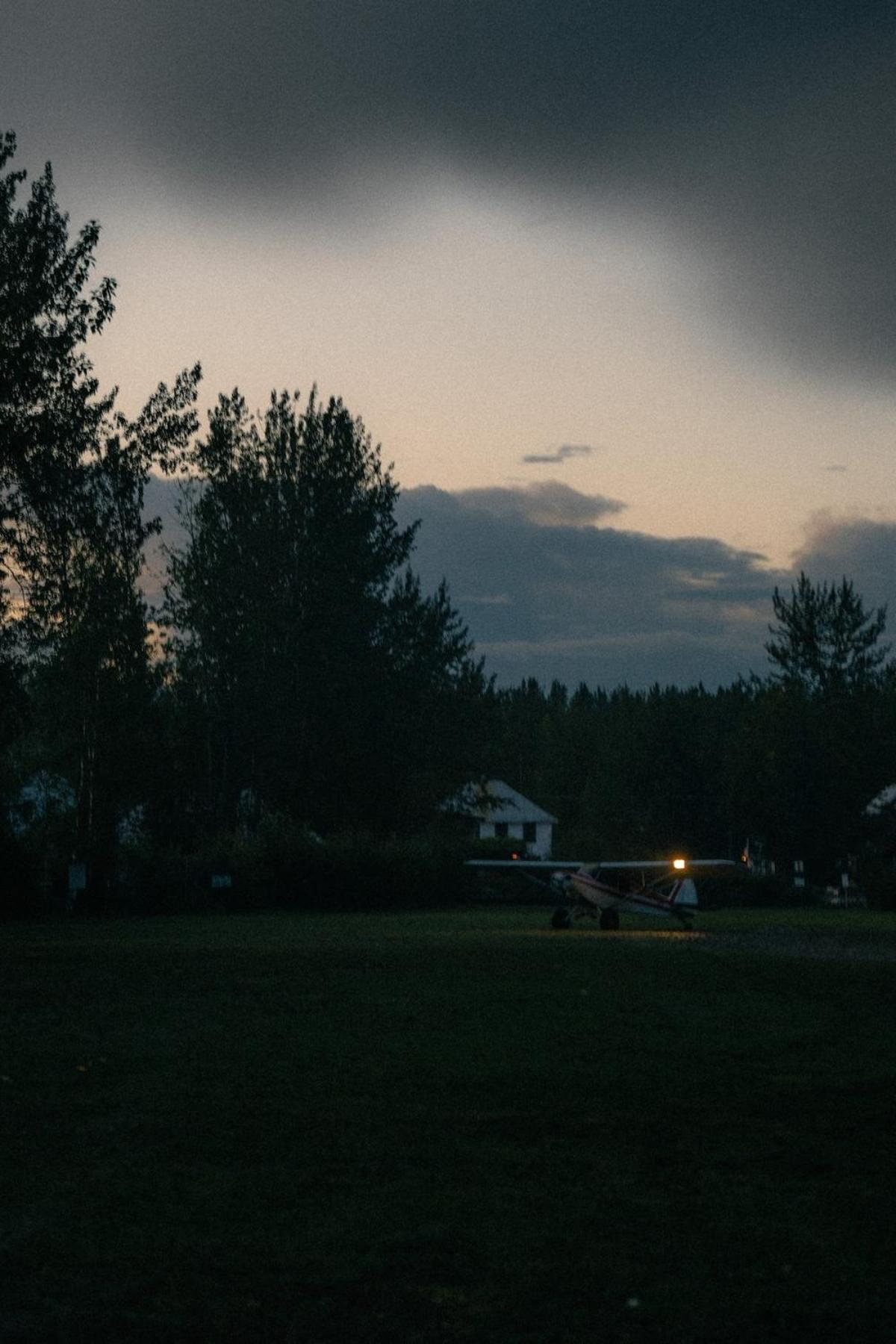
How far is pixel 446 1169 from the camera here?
327 inches

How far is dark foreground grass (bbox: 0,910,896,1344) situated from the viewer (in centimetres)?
566

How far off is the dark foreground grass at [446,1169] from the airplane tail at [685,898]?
25618mm

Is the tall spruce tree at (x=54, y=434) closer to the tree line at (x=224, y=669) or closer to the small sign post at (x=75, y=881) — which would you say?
the tree line at (x=224, y=669)

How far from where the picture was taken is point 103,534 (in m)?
33.0

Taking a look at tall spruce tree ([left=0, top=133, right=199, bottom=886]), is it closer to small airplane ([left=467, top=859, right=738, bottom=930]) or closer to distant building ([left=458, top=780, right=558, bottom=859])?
small airplane ([left=467, top=859, right=738, bottom=930])

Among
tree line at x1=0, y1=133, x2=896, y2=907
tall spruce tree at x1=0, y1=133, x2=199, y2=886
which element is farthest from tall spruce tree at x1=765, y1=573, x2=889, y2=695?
tall spruce tree at x1=0, y1=133, x2=199, y2=886

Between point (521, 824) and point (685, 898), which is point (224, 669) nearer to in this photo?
point (685, 898)

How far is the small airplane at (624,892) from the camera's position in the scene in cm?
4353

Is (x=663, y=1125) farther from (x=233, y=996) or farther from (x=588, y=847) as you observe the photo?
(x=588, y=847)

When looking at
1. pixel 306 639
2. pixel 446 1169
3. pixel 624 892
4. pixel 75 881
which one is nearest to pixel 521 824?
pixel 306 639

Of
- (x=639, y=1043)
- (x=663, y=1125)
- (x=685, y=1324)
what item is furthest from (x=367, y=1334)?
(x=639, y=1043)

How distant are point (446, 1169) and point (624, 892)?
117 ft

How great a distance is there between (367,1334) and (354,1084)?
6218 mm

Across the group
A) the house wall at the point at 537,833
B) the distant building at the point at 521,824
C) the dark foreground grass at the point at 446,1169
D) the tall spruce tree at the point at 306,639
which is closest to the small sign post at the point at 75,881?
the tall spruce tree at the point at 306,639
